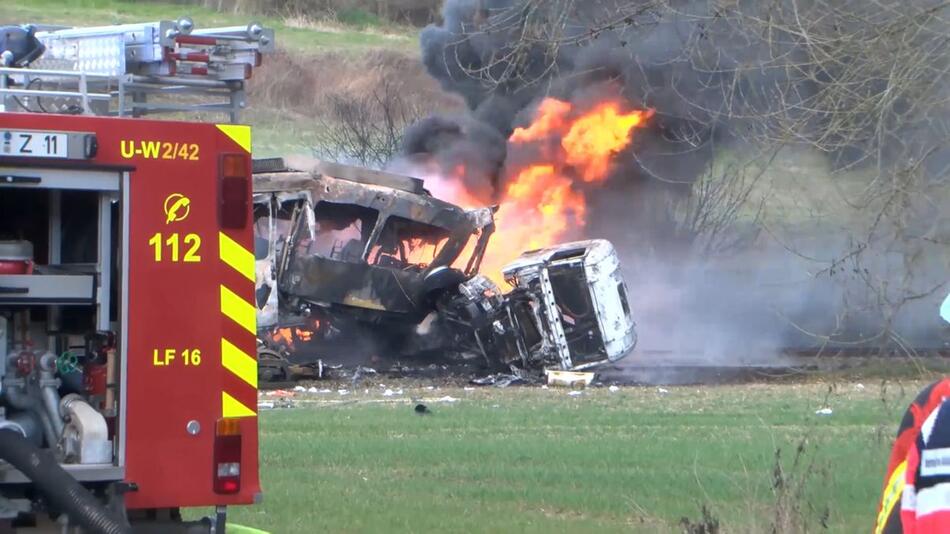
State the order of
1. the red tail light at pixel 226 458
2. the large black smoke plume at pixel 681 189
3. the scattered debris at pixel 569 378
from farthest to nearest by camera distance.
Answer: the scattered debris at pixel 569 378 → the large black smoke plume at pixel 681 189 → the red tail light at pixel 226 458

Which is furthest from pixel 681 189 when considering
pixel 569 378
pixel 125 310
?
pixel 125 310

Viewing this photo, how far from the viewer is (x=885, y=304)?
779 centimetres

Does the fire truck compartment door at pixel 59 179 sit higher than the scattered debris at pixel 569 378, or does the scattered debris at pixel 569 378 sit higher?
the fire truck compartment door at pixel 59 179

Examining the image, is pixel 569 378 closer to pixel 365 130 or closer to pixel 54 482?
pixel 365 130

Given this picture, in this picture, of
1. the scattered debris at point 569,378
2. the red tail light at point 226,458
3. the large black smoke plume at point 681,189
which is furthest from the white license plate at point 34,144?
the scattered debris at point 569,378

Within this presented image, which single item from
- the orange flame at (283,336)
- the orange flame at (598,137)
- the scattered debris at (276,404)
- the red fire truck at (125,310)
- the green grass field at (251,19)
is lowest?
the scattered debris at (276,404)

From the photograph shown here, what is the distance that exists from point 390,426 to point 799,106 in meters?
7.10

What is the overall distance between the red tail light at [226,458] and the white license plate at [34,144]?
1251 millimetres

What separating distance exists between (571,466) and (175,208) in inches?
246

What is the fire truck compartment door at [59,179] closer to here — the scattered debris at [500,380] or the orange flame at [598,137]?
the scattered debris at [500,380]

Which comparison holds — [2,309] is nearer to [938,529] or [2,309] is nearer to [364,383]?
[938,529]

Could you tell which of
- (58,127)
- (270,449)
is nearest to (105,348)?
(58,127)

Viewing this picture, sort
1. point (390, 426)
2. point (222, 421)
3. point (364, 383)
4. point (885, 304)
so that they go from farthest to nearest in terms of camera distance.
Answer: point (364, 383) → point (390, 426) → point (885, 304) → point (222, 421)

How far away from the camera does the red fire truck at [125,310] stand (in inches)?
213
